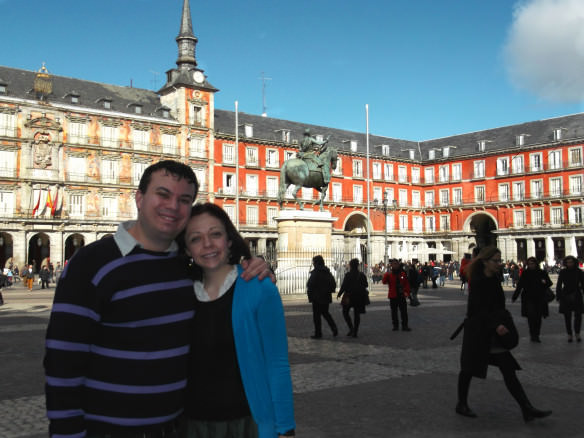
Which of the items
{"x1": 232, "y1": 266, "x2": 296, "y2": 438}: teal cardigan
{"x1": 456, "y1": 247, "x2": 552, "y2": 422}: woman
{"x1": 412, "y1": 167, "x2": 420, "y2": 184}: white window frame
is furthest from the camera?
{"x1": 412, "y1": 167, "x2": 420, "y2": 184}: white window frame

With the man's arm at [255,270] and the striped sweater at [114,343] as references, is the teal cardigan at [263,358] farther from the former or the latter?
the striped sweater at [114,343]

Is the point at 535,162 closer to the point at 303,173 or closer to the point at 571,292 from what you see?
the point at 303,173

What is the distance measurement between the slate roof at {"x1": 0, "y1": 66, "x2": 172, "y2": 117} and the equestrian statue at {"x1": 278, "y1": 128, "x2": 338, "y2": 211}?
1185 inches

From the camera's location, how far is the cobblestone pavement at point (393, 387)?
5.14 m

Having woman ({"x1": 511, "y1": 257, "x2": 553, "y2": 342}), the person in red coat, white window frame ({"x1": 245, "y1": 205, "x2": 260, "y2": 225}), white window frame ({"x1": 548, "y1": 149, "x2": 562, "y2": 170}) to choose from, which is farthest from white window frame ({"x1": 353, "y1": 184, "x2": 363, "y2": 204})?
woman ({"x1": 511, "y1": 257, "x2": 553, "y2": 342})

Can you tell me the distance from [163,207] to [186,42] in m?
52.2

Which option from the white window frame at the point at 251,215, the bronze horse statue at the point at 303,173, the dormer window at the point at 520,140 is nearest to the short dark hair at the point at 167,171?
the bronze horse statue at the point at 303,173

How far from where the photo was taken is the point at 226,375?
8.25ft

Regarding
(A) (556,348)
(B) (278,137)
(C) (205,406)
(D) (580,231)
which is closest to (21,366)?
(C) (205,406)

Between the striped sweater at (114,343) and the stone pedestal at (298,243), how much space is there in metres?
19.1

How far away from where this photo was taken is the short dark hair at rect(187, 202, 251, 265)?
105 inches

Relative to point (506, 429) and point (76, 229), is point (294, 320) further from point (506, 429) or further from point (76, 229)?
point (76, 229)

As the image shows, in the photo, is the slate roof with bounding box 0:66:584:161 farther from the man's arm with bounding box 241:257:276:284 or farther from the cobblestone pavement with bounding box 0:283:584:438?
the man's arm with bounding box 241:257:276:284

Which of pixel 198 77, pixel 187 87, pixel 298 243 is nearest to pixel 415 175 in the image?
pixel 198 77
